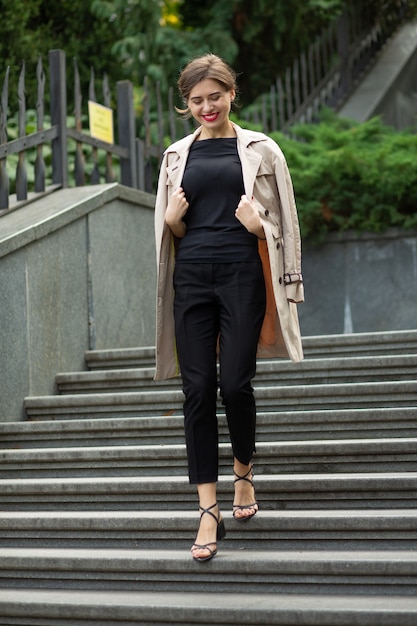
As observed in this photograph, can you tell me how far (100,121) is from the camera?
8531mm

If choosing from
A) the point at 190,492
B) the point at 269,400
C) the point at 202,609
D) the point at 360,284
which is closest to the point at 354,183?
the point at 360,284

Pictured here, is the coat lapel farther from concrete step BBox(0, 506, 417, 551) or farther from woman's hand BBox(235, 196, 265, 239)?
concrete step BBox(0, 506, 417, 551)

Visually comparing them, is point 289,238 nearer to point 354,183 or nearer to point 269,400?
point 269,400

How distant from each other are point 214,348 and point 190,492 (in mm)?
880

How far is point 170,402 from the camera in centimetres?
612

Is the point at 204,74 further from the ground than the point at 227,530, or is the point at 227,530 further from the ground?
the point at 204,74

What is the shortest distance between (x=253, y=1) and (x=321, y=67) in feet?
3.95

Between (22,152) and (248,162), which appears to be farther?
(22,152)

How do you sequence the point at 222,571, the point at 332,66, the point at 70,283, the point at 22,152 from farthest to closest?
the point at 332,66, the point at 22,152, the point at 70,283, the point at 222,571

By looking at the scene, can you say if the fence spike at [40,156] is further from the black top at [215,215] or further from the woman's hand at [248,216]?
the woman's hand at [248,216]

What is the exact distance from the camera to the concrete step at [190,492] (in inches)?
189

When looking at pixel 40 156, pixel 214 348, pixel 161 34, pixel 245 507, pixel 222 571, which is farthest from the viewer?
pixel 161 34

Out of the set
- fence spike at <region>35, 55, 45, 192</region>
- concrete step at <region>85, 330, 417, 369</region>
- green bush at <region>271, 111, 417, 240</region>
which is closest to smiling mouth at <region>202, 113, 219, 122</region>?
concrete step at <region>85, 330, 417, 369</region>

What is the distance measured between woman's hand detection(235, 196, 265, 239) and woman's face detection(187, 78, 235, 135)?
1.19 ft
